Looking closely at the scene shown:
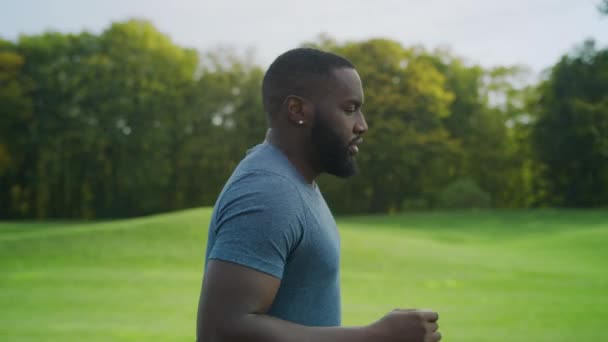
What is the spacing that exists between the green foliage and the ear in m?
38.1

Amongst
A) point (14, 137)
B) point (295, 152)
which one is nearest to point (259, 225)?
point (295, 152)

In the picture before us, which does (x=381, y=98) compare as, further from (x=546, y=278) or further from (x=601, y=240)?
(x=546, y=278)

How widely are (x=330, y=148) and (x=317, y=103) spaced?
0.49 feet

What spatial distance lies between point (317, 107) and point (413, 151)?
137 ft

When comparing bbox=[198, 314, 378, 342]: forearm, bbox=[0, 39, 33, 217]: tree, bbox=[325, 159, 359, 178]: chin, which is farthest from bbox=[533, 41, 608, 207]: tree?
bbox=[198, 314, 378, 342]: forearm

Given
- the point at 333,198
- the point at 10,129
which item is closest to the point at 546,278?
the point at 333,198

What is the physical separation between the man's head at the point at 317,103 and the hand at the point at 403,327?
0.55 meters

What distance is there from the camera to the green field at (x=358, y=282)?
10.1m

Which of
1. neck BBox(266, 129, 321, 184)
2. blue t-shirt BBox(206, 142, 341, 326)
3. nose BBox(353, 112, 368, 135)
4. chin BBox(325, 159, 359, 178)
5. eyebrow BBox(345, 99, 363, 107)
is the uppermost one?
eyebrow BBox(345, 99, 363, 107)

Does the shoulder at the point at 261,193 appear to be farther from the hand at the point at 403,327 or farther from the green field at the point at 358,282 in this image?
the green field at the point at 358,282

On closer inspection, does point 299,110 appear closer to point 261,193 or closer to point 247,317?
point 261,193

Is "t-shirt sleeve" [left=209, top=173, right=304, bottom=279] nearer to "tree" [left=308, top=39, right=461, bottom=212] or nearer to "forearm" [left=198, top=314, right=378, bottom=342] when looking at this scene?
"forearm" [left=198, top=314, right=378, bottom=342]

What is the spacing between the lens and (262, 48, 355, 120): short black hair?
2.18 meters

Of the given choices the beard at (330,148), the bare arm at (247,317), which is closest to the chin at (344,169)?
the beard at (330,148)
